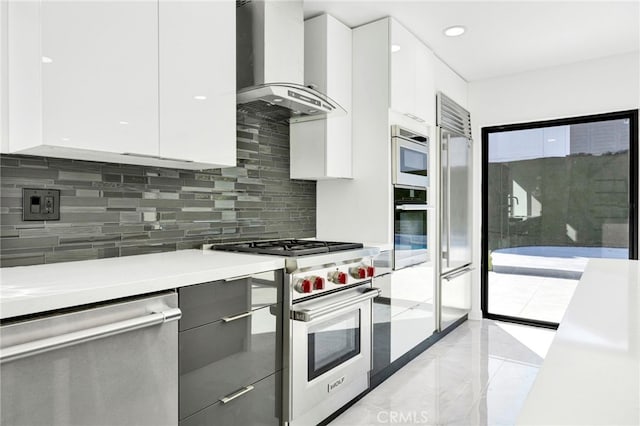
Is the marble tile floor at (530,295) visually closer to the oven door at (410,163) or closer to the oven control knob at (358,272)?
the oven door at (410,163)

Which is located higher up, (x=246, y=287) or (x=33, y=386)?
(x=246, y=287)

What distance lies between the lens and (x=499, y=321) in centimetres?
413

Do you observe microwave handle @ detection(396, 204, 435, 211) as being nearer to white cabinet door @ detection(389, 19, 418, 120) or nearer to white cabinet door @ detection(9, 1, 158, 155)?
white cabinet door @ detection(389, 19, 418, 120)

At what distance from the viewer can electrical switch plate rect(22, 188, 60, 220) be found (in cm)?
154

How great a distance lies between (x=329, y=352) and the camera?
2.10m

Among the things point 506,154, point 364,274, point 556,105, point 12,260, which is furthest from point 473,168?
point 12,260

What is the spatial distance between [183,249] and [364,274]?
103cm

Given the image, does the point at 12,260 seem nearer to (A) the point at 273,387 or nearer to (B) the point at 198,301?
(B) the point at 198,301

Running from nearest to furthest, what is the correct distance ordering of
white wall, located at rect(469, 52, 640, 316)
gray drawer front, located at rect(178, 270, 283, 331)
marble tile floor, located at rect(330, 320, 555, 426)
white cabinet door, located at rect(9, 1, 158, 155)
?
white cabinet door, located at rect(9, 1, 158, 155)
gray drawer front, located at rect(178, 270, 283, 331)
marble tile floor, located at rect(330, 320, 555, 426)
white wall, located at rect(469, 52, 640, 316)

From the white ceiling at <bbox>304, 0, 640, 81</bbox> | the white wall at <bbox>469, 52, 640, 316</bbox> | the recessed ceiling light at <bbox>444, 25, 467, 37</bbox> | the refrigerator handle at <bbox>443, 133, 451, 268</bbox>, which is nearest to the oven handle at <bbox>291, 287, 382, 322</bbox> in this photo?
the refrigerator handle at <bbox>443, 133, 451, 268</bbox>

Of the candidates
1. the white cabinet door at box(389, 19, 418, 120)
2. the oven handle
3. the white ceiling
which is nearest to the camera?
the oven handle

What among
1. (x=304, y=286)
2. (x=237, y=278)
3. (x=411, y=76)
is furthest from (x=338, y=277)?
(x=411, y=76)

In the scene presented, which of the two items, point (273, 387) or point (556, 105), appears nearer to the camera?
point (273, 387)

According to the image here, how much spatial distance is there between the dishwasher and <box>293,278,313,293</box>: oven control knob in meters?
0.63
